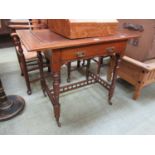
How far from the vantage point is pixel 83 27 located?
1019 millimetres

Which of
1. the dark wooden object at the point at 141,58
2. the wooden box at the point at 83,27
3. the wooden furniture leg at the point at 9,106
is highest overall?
the wooden box at the point at 83,27

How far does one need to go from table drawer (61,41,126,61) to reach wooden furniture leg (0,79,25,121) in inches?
35.8

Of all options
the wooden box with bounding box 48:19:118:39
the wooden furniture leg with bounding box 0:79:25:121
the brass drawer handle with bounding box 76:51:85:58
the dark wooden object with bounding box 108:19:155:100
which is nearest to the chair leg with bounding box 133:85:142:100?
the dark wooden object with bounding box 108:19:155:100

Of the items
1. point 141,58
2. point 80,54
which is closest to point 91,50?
point 80,54

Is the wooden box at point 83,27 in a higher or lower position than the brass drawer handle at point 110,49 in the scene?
higher

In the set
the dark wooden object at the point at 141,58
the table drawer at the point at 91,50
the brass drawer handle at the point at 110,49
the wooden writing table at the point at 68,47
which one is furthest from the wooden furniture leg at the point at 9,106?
the dark wooden object at the point at 141,58

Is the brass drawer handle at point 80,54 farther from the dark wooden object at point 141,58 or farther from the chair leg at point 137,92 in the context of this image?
the chair leg at point 137,92

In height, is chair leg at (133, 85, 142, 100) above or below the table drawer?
below

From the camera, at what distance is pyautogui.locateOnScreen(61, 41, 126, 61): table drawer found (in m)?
1.00

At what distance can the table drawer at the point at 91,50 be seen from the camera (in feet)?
3.27

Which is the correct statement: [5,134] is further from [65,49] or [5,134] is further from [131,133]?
[131,133]

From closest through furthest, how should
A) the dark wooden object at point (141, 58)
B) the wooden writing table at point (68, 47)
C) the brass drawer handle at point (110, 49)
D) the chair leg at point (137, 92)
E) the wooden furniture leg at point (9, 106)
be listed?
the wooden writing table at point (68, 47) → the brass drawer handle at point (110, 49) → the wooden furniture leg at point (9, 106) → the dark wooden object at point (141, 58) → the chair leg at point (137, 92)

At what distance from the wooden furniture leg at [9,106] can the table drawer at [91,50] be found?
0.91 metres

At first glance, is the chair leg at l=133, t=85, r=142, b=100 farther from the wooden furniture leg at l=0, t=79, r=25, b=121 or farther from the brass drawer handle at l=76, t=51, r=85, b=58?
the wooden furniture leg at l=0, t=79, r=25, b=121
